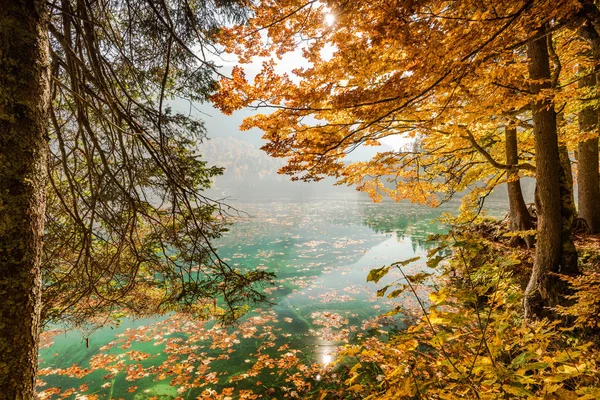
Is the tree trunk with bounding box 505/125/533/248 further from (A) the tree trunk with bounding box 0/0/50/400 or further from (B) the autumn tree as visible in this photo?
(A) the tree trunk with bounding box 0/0/50/400

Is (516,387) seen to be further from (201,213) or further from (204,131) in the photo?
(204,131)

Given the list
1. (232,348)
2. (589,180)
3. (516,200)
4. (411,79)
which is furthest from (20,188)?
(589,180)

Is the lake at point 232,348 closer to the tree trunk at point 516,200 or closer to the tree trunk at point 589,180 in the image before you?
the tree trunk at point 516,200

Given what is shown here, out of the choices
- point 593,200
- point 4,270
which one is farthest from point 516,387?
point 593,200

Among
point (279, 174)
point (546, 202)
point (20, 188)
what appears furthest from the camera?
point (279, 174)

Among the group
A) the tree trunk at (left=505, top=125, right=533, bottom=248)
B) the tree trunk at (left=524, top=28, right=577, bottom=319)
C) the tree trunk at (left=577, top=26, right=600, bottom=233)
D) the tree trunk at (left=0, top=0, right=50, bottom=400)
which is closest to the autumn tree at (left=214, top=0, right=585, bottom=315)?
the tree trunk at (left=524, top=28, right=577, bottom=319)

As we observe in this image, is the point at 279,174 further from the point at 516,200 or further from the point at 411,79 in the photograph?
the point at 516,200

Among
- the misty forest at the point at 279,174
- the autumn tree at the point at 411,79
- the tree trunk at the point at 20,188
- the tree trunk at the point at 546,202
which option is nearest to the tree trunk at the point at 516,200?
the misty forest at the point at 279,174

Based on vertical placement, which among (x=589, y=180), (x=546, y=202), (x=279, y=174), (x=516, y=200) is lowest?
(x=516, y=200)
